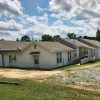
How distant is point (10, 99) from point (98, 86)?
804 cm

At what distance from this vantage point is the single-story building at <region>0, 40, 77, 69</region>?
34.8 metres

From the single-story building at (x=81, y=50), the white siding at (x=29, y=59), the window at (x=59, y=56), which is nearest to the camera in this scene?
the white siding at (x=29, y=59)

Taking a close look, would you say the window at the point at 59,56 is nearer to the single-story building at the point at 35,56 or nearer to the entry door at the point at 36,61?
the single-story building at the point at 35,56

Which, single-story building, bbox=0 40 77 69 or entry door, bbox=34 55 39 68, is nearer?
single-story building, bbox=0 40 77 69

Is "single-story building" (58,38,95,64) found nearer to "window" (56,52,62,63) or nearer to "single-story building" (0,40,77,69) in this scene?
"single-story building" (0,40,77,69)

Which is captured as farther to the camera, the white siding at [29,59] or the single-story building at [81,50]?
the single-story building at [81,50]

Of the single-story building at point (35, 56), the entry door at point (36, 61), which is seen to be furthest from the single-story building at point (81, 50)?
the entry door at point (36, 61)

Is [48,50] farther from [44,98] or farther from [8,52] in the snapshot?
[44,98]

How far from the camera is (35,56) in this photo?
35.8 meters

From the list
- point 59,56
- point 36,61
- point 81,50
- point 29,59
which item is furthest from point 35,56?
point 81,50

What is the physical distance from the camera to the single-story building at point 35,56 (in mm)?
34844

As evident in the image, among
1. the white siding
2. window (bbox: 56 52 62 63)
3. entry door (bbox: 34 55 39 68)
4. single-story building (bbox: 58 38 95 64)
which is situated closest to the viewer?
the white siding

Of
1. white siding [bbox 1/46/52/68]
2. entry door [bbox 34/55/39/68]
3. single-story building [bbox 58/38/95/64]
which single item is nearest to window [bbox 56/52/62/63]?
white siding [bbox 1/46/52/68]

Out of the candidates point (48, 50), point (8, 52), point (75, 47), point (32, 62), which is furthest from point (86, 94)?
point (75, 47)
